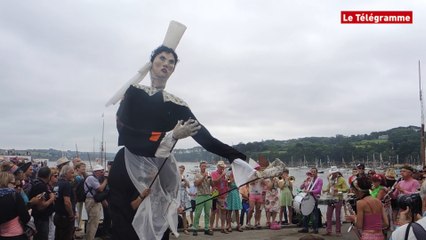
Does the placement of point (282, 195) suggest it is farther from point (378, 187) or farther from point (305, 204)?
point (378, 187)

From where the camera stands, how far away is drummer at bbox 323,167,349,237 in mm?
10578

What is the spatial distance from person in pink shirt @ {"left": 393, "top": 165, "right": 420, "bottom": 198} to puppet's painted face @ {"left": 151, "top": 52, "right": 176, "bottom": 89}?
6446 millimetres

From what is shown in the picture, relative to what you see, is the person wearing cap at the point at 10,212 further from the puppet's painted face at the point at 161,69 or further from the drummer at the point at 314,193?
the drummer at the point at 314,193

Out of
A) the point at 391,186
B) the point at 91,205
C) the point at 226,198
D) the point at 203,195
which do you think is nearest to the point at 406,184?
the point at 391,186

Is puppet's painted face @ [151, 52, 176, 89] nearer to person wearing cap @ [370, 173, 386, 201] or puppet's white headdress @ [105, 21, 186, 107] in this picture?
puppet's white headdress @ [105, 21, 186, 107]

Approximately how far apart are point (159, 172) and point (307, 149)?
59755mm

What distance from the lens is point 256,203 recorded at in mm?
11359

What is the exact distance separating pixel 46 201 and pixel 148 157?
380 centimetres

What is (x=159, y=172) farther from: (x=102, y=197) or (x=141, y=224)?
(x=102, y=197)

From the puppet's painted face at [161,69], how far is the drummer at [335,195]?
7.94 metres

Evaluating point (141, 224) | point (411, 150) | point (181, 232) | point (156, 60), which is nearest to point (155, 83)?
point (156, 60)

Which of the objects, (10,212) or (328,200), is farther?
(328,200)

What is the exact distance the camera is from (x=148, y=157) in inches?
137

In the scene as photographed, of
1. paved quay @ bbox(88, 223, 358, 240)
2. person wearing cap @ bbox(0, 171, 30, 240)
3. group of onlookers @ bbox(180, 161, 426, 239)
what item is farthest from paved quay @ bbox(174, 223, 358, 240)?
person wearing cap @ bbox(0, 171, 30, 240)
